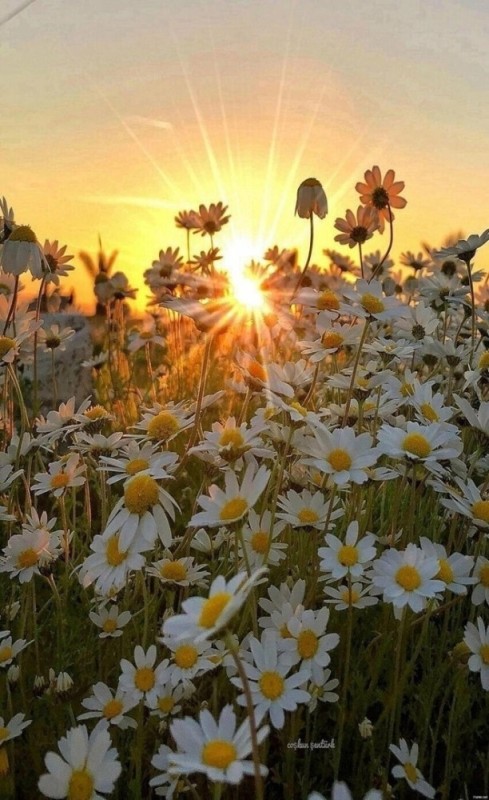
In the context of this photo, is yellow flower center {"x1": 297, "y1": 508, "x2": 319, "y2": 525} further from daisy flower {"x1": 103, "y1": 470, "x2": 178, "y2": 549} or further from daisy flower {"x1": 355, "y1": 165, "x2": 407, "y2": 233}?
daisy flower {"x1": 355, "y1": 165, "x2": 407, "y2": 233}

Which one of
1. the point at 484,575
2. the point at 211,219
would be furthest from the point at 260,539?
the point at 211,219

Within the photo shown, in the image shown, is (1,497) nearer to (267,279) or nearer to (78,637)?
(78,637)

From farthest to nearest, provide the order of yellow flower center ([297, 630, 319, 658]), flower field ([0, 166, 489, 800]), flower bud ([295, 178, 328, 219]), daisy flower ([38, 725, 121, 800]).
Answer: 1. flower bud ([295, 178, 328, 219])
2. yellow flower center ([297, 630, 319, 658])
3. flower field ([0, 166, 489, 800])
4. daisy flower ([38, 725, 121, 800])

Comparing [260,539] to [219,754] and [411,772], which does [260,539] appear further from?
[219,754]

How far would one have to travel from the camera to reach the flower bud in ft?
7.55

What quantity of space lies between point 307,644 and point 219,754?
1.35ft

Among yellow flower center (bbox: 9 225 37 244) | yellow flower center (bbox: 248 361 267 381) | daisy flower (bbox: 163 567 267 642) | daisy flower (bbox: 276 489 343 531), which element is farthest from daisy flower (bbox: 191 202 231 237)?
daisy flower (bbox: 163 567 267 642)

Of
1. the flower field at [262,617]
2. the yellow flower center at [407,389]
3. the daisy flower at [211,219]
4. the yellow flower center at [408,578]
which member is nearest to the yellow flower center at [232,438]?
the flower field at [262,617]

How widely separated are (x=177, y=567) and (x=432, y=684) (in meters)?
0.54

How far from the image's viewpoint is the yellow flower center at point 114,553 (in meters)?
1.37

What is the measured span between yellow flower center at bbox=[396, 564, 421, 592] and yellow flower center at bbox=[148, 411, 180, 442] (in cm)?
56

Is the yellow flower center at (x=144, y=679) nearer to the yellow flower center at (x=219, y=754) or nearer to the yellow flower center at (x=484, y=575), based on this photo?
the yellow flower center at (x=219, y=754)

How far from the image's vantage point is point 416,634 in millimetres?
1784

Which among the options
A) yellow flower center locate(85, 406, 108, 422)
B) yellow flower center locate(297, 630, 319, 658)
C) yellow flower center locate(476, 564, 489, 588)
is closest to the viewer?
yellow flower center locate(297, 630, 319, 658)
